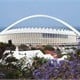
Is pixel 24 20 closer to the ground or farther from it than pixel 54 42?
farther from it

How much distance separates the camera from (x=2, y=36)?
215 ft

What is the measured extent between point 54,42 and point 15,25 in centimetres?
1268

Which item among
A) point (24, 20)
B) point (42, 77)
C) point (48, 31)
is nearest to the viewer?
point (42, 77)

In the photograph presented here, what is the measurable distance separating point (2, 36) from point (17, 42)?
3687 millimetres

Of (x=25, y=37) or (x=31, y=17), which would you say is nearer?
(x=25, y=37)

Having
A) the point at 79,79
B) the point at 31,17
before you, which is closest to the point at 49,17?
the point at 31,17

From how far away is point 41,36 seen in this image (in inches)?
2452

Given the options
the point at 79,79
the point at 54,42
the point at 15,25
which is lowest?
the point at 79,79

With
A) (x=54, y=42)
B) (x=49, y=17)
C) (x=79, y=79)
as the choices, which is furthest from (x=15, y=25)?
(x=79, y=79)

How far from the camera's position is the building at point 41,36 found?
2434 inches

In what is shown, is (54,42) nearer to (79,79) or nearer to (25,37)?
(25,37)

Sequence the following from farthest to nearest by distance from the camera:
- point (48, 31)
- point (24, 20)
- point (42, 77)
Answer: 1. point (24, 20)
2. point (48, 31)
3. point (42, 77)

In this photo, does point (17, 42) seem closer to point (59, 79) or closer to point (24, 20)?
point (24, 20)

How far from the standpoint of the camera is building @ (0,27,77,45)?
61812 mm
